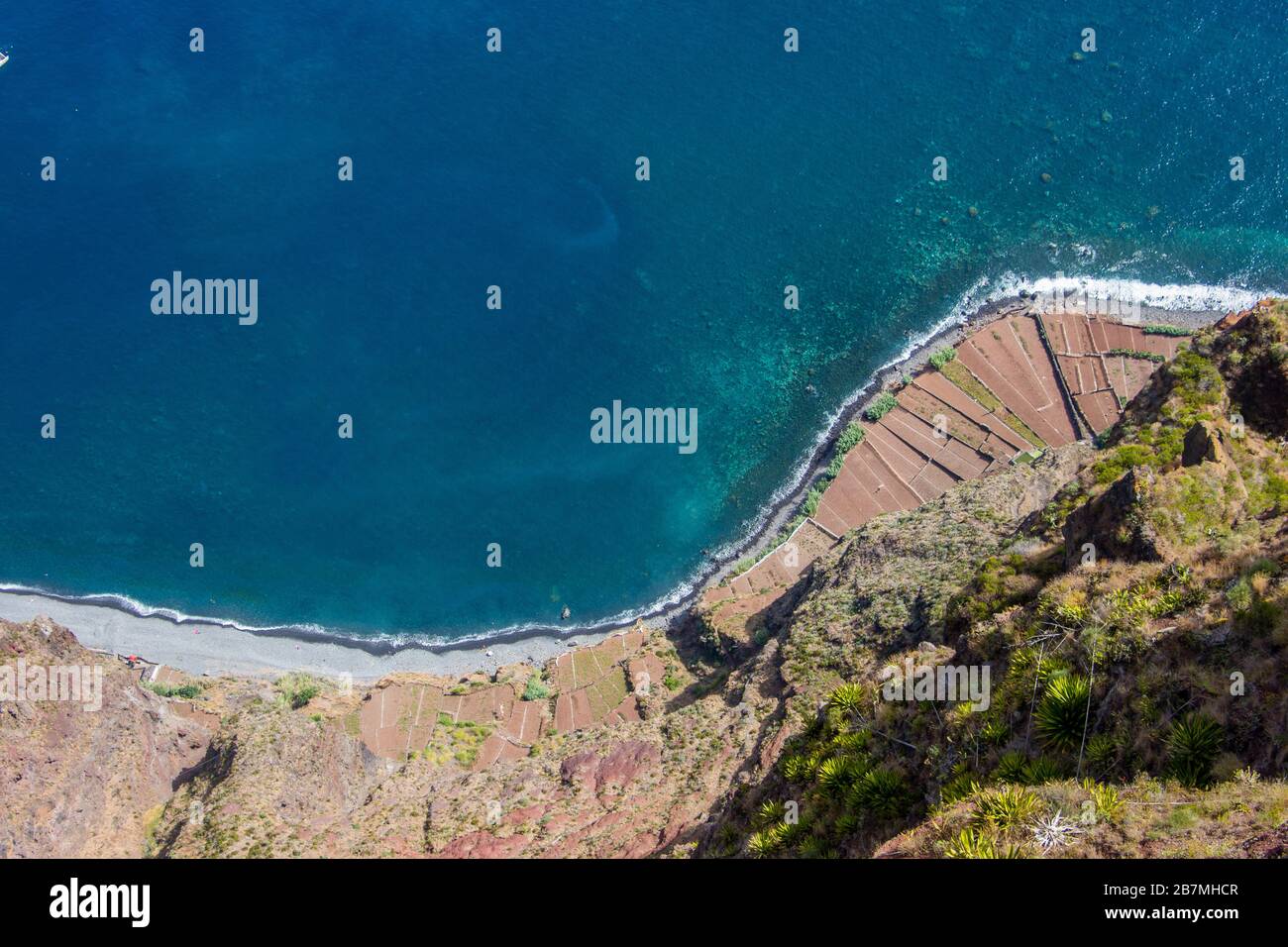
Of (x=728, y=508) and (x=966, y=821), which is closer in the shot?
(x=966, y=821)

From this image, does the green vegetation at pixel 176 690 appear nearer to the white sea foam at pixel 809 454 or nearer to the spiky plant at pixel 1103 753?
the white sea foam at pixel 809 454

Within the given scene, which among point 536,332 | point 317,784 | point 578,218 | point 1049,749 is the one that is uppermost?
point 578,218

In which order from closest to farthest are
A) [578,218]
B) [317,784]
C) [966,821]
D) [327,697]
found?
[966,821] → [317,784] → [327,697] → [578,218]

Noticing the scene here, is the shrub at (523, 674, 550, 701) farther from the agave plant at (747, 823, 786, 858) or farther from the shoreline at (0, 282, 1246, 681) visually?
the agave plant at (747, 823, 786, 858)

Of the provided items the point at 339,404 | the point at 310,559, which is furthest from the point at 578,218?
the point at 310,559

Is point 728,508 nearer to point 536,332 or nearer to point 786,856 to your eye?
point 536,332

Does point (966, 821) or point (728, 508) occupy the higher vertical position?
point (728, 508)

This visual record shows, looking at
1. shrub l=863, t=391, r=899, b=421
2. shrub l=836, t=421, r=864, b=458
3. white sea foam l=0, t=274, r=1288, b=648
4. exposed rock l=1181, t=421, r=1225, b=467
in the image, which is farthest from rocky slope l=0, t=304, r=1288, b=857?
shrub l=863, t=391, r=899, b=421
